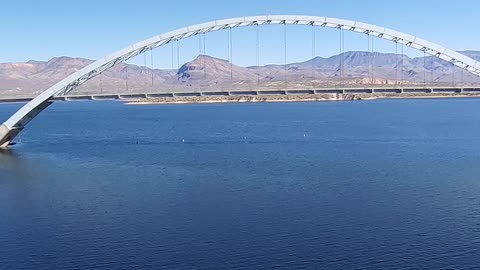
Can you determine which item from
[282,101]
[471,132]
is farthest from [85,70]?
[282,101]

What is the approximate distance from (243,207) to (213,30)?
2038 centimetres

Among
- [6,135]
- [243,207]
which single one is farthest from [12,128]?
[243,207]

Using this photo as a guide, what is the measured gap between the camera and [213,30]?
4278cm

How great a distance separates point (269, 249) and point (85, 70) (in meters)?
30.6

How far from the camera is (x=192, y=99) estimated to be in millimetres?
160375

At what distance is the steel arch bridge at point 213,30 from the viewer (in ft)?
124

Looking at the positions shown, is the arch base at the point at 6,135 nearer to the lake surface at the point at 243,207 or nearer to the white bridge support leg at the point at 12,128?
the white bridge support leg at the point at 12,128

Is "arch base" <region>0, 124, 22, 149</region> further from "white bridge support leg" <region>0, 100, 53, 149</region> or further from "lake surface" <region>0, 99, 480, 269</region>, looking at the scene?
"lake surface" <region>0, 99, 480, 269</region>

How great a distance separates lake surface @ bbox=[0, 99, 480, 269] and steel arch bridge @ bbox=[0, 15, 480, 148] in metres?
3.11

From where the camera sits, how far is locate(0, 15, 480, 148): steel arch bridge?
37.7 m

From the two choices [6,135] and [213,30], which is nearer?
[213,30]

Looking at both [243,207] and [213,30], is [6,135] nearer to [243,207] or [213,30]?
[213,30]

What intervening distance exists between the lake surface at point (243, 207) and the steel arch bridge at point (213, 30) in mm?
3107

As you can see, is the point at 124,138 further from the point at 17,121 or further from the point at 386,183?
the point at 386,183
